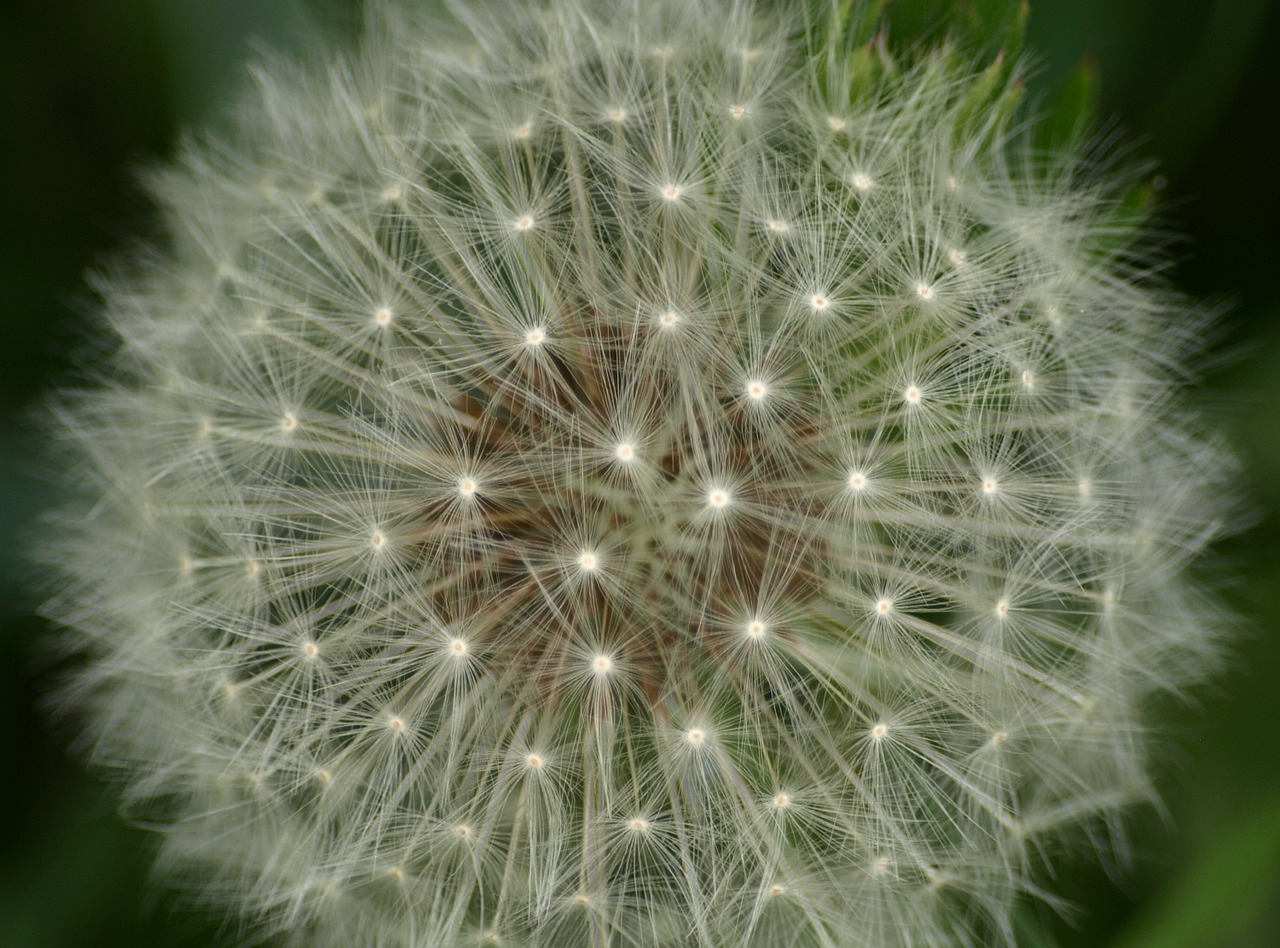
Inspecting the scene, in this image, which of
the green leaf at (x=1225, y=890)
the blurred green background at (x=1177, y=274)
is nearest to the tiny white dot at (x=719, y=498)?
the blurred green background at (x=1177, y=274)

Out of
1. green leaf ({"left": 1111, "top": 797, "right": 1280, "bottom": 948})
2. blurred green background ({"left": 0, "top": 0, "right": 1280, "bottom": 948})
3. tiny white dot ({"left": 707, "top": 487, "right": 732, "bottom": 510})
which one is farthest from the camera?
blurred green background ({"left": 0, "top": 0, "right": 1280, "bottom": 948})

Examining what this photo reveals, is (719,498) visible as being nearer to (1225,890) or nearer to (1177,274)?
(1225,890)

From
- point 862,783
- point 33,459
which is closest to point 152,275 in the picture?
point 33,459

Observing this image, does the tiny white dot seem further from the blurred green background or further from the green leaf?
the green leaf

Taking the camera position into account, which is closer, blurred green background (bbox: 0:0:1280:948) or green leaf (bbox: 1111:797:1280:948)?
green leaf (bbox: 1111:797:1280:948)

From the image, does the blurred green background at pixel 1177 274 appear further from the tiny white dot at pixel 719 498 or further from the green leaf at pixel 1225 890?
the tiny white dot at pixel 719 498

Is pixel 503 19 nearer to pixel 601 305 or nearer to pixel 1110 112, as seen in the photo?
pixel 601 305

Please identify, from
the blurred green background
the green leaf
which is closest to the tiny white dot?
the blurred green background
